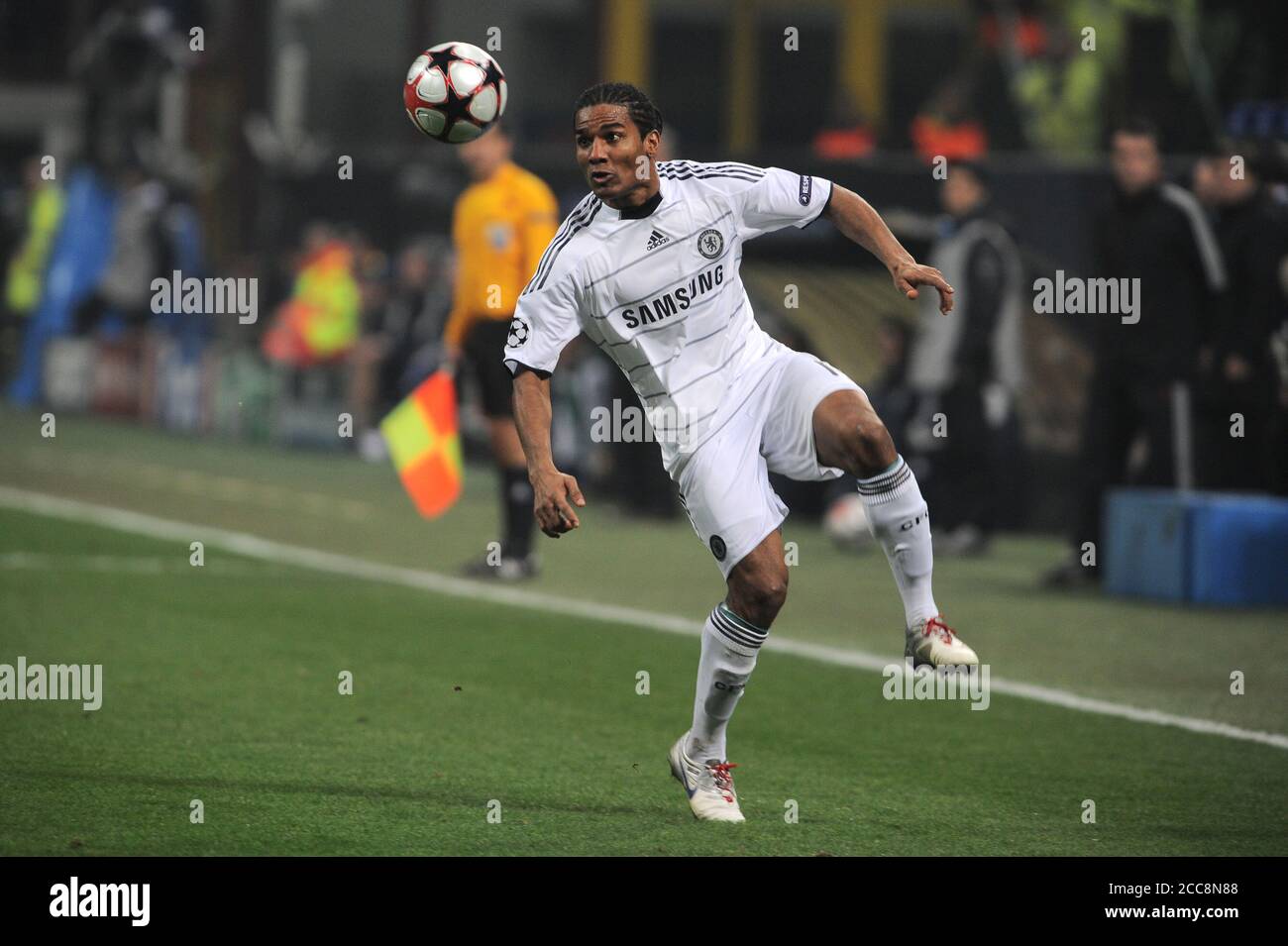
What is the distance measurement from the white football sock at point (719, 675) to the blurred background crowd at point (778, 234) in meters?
6.15

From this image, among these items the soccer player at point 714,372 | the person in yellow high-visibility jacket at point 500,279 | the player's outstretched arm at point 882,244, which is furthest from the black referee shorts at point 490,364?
the player's outstretched arm at point 882,244

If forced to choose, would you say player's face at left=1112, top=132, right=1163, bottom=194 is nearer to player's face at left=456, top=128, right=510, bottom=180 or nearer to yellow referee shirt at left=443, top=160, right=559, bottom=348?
yellow referee shirt at left=443, top=160, right=559, bottom=348

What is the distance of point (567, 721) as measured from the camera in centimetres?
873

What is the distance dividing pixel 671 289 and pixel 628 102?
60cm

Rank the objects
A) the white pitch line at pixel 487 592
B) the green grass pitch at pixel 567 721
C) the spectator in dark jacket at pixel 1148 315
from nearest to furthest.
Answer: the green grass pitch at pixel 567 721 < the white pitch line at pixel 487 592 < the spectator in dark jacket at pixel 1148 315

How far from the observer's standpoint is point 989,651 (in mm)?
10703

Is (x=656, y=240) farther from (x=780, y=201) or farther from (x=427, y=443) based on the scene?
(x=427, y=443)

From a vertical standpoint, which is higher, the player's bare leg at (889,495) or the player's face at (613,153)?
the player's face at (613,153)

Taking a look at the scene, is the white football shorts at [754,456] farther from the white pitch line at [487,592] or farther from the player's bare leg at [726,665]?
the white pitch line at [487,592]

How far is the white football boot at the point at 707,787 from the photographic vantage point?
22.7 feet

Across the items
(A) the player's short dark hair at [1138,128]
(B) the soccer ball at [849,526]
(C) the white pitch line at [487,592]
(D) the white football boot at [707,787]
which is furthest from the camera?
(B) the soccer ball at [849,526]

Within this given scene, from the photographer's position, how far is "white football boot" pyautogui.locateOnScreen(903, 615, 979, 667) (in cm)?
693

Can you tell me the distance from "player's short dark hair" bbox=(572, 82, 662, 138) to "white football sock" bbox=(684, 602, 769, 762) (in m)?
1.50
